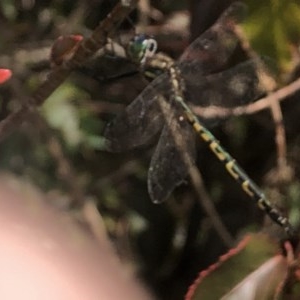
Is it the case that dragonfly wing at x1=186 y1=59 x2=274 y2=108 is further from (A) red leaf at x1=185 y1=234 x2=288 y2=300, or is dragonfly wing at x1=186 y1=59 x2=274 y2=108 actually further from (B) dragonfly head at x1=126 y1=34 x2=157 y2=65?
(A) red leaf at x1=185 y1=234 x2=288 y2=300

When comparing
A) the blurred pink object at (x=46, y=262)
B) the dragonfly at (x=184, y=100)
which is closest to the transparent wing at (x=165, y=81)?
the dragonfly at (x=184, y=100)

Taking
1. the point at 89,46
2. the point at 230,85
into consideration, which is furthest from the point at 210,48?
the point at 89,46

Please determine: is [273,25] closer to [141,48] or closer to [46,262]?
[141,48]

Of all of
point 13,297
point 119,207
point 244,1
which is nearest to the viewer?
point 13,297

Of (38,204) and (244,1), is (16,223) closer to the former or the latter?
(38,204)

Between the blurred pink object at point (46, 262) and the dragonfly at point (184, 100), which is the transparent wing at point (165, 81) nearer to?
the dragonfly at point (184, 100)

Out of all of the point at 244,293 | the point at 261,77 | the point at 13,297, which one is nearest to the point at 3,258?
the point at 13,297
